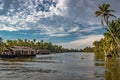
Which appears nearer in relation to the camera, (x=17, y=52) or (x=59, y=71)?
(x=59, y=71)

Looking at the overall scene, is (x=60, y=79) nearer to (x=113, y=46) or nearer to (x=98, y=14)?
(x=98, y=14)

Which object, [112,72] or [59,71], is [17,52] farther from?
[112,72]

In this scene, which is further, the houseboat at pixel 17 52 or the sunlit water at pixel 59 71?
the houseboat at pixel 17 52

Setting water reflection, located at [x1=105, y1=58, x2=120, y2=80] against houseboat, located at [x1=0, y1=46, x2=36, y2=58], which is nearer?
water reflection, located at [x1=105, y1=58, x2=120, y2=80]

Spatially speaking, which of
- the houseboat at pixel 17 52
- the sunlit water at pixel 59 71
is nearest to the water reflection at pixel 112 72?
the sunlit water at pixel 59 71

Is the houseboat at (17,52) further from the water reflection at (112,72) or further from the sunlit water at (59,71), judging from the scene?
the water reflection at (112,72)

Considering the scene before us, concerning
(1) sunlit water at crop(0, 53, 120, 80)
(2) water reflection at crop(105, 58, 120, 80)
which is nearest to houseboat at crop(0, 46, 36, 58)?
(1) sunlit water at crop(0, 53, 120, 80)

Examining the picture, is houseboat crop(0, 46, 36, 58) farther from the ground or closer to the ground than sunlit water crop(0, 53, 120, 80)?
farther from the ground

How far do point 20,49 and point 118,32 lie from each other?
5503 cm

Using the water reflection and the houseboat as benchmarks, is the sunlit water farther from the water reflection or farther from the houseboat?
the houseboat

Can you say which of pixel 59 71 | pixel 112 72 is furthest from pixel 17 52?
pixel 112 72

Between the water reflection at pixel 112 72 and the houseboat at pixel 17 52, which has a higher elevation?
the houseboat at pixel 17 52

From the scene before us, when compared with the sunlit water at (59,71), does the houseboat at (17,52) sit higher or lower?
higher

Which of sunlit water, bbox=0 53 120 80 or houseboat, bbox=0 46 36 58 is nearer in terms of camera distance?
sunlit water, bbox=0 53 120 80
